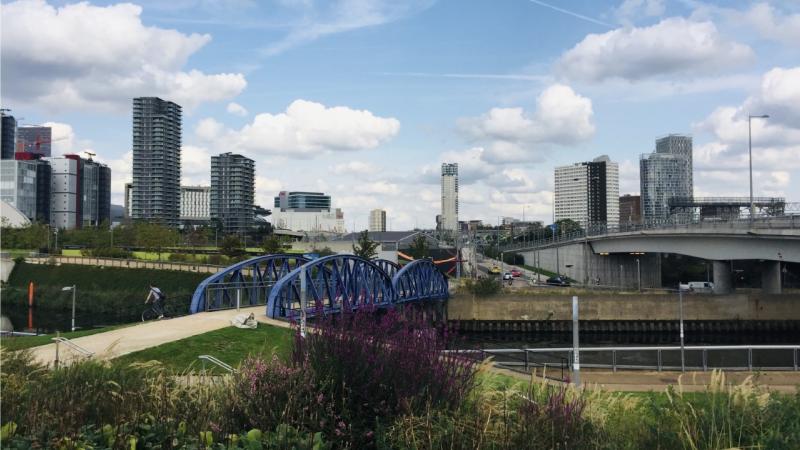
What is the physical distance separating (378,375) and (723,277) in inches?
2579

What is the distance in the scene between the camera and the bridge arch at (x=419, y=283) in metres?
51.4

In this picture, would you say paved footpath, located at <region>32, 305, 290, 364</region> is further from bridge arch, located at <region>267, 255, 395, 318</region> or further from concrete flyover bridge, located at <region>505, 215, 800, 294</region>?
concrete flyover bridge, located at <region>505, 215, 800, 294</region>

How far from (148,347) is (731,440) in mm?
17146

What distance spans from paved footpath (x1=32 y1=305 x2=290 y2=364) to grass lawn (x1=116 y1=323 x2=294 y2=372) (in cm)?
61

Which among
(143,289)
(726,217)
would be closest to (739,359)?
(726,217)

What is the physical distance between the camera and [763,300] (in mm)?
58375

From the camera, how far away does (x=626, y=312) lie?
200 feet

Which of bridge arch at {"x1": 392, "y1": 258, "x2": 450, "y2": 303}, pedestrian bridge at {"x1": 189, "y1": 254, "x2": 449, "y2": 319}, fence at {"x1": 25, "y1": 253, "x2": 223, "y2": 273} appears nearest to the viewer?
pedestrian bridge at {"x1": 189, "y1": 254, "x2": 449, "y2": 319}

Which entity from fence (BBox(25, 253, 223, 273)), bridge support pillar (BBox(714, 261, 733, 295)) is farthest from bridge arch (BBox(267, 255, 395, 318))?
fence (BBox(25, 253, 223, 273))

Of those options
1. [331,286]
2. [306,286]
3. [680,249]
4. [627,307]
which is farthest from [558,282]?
[306,286]

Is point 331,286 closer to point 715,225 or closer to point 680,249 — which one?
point 715,225

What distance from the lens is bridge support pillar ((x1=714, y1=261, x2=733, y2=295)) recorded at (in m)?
62.5

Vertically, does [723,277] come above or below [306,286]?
below

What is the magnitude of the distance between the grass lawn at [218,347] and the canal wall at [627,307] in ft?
134
